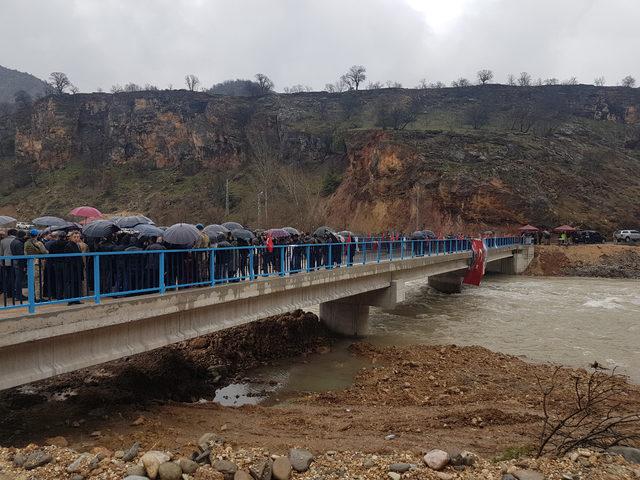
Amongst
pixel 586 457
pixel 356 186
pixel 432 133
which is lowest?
pixel 586 457

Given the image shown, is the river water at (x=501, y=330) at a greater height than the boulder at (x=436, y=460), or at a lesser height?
lesser

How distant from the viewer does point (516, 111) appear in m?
90.1

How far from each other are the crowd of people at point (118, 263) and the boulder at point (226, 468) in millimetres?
3349

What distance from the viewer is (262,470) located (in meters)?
5.39

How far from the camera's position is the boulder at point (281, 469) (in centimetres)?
531

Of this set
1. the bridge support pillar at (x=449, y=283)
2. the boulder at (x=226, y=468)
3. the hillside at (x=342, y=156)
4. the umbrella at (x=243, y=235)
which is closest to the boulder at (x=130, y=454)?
the boulder at (x=226, y=468)

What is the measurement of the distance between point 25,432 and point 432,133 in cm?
6367

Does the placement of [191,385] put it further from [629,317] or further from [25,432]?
[629,317]

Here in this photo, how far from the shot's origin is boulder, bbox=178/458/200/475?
5309mm

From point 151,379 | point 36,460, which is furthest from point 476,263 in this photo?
point 36,460

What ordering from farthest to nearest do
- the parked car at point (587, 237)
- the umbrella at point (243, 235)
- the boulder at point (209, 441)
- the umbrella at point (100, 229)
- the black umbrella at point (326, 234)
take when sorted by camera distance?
the parked car at point (587, 237), the black umbrella at point (326, 234), the umbrella at point (243, 235), the umbrella at point (100, 229), the boulder at point (209, 441)

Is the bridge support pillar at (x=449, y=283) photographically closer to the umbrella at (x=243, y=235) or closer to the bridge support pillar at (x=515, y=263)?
the bridge support pillar at (x=515, y=263)

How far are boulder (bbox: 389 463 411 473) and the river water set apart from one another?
539 cm

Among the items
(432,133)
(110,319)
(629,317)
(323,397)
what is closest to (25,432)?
(110,319)
